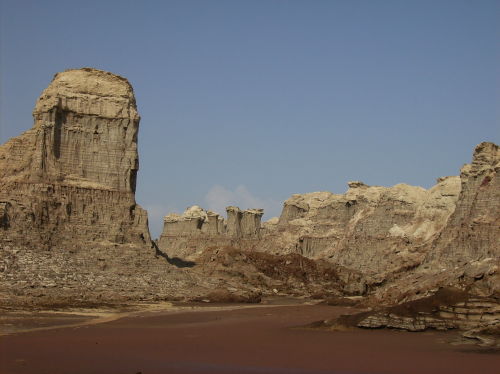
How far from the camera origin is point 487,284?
108ft

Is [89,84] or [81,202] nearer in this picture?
[81,202]

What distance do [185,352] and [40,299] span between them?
2196 centimetres

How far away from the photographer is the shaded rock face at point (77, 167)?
5469 centimetres

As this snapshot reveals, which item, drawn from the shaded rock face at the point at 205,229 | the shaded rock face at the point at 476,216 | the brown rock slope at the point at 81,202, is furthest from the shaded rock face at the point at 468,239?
the shaded rock face at the point at 205,229

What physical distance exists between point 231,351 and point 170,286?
29971mm

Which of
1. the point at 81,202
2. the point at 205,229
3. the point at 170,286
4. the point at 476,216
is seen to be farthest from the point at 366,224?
the point at 81,202

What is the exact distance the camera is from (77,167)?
5831cm

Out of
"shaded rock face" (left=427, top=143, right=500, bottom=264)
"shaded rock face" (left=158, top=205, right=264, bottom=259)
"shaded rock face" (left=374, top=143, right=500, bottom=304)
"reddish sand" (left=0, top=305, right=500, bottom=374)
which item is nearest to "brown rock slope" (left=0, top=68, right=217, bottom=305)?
"shaded rock face" (left=374, top=143, right=500, bottom=304)

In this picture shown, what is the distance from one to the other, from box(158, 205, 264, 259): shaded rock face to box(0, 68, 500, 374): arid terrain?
34.9 meters

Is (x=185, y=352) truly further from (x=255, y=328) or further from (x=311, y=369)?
(x=255, y=328)

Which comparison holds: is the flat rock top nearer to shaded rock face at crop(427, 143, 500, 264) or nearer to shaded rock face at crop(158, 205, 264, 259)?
shaded rock face at crop(427, 143, 500, 264)

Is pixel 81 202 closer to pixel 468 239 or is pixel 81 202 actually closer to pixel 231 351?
pixel 468 239

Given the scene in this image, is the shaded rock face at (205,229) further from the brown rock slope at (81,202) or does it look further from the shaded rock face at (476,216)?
the brown rock slope at (81,202)

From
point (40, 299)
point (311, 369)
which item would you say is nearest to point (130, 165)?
point (40, 299)
